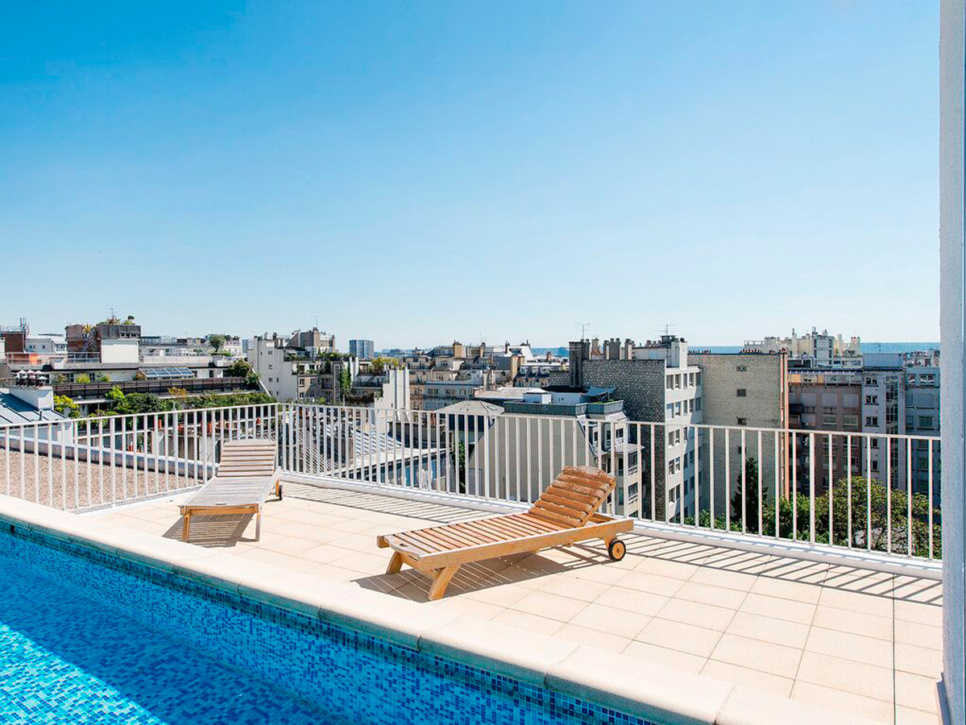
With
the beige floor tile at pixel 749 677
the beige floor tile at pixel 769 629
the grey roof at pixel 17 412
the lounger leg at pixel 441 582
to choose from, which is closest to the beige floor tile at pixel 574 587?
the lounger leg at pixel 441 582

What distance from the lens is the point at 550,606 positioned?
3.84m

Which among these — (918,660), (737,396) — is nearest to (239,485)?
(918,660)

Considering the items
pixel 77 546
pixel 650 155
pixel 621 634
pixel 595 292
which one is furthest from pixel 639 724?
pixel 595 292

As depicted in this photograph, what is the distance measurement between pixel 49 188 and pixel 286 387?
71787 mm

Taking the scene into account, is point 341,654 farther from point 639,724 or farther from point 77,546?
point 77,546

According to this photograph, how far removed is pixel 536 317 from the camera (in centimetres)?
11806

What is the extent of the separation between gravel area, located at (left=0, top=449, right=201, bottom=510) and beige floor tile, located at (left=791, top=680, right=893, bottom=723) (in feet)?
19.2

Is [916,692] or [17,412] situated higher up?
[17,412]

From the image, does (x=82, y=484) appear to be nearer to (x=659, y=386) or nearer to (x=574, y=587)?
(x=574, y=587)

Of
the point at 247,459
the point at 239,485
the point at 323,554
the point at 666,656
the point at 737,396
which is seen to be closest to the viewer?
the point at 666,656

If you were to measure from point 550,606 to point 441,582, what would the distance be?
2.21ft

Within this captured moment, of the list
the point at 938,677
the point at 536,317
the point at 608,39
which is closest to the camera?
the point at 938,677

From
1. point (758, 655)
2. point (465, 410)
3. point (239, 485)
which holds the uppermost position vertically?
point (465, 410)

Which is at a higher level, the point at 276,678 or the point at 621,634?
the point at 621,634
